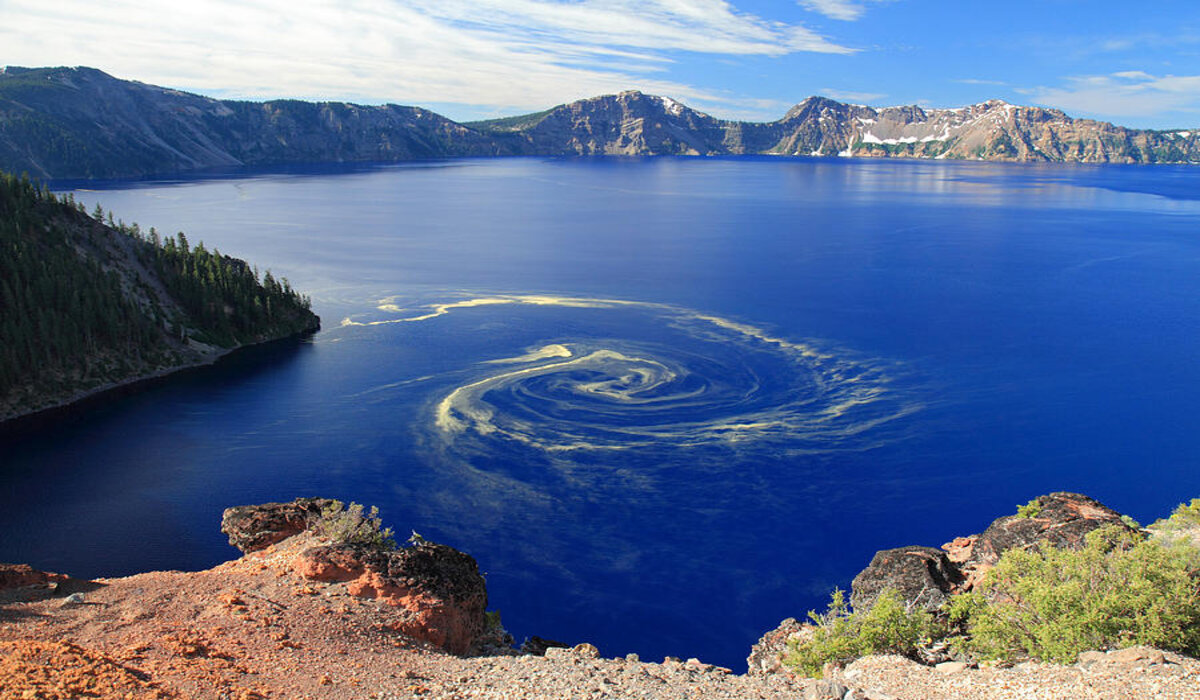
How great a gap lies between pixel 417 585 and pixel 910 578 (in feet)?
86.1

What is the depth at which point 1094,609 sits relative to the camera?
2734 centimetres

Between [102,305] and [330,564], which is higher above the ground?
[102,305]

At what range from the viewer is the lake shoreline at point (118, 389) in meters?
76.6

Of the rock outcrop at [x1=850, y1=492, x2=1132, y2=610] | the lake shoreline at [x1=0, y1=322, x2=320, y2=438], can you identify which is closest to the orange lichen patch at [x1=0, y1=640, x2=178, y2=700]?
the rock outcrop at [x1=850, y1=492, x2=1132, y2=610]

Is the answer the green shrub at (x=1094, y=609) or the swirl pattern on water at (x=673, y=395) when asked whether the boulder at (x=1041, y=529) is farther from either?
the swirl pattern on water at (x=673, y=395)

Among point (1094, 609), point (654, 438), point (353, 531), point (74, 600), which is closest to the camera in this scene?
point (1094, 609)

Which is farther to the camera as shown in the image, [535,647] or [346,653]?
[535,647]

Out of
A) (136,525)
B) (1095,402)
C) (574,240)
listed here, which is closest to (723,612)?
(136,525)

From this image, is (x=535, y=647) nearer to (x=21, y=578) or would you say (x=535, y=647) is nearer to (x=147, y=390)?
(x=21, y=578)

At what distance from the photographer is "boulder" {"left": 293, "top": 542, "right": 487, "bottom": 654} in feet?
101

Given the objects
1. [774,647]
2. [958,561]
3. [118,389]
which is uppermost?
[118,389]

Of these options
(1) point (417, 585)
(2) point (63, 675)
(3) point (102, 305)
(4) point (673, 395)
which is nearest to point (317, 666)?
(2) point (63, 675)

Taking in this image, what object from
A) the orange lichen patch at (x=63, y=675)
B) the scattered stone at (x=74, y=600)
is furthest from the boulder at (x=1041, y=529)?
the scattered stone at (x=74, y=600)

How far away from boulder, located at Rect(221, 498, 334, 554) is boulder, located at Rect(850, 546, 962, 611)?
2934cm
